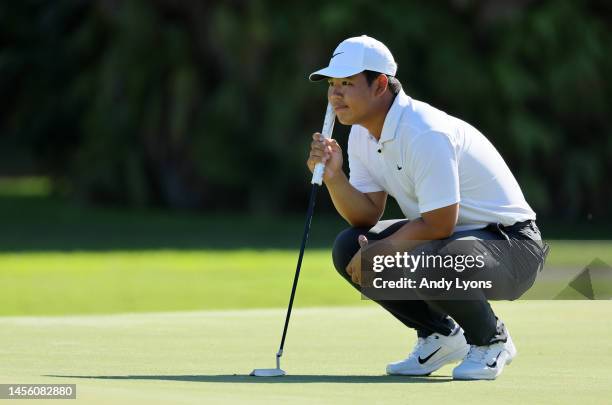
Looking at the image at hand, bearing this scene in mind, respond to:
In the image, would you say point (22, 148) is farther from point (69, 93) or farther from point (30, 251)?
point (30, 251)

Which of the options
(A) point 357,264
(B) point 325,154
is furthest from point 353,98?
(A) point 357,264

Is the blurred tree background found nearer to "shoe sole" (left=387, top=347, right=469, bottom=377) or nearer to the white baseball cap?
"shoe sole" (left=387, top=347, right=469, bottom=377)

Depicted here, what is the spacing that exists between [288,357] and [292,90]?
1261cm

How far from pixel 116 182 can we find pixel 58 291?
32.9 feet

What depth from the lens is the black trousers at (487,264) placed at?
237 inches

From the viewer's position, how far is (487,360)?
238 inches

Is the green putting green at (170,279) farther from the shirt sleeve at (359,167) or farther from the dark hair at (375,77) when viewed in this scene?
the dark hair at (375,77)

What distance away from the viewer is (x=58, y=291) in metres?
11.1

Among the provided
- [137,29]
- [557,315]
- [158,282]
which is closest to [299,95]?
[137,29]

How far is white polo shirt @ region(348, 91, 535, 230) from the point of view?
5.85 m

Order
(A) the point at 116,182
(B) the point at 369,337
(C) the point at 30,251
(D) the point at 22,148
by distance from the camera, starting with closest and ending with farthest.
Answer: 1. (B) the point at 369,337
2. (C) the point at 30,251
3. (A) the point at 116,182
4. (D) the point at 22,148

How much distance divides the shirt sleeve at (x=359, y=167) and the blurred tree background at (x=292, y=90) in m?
12.2

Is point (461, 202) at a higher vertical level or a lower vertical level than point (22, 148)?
higher

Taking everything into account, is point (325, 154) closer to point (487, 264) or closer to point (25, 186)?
point (487, 264)
